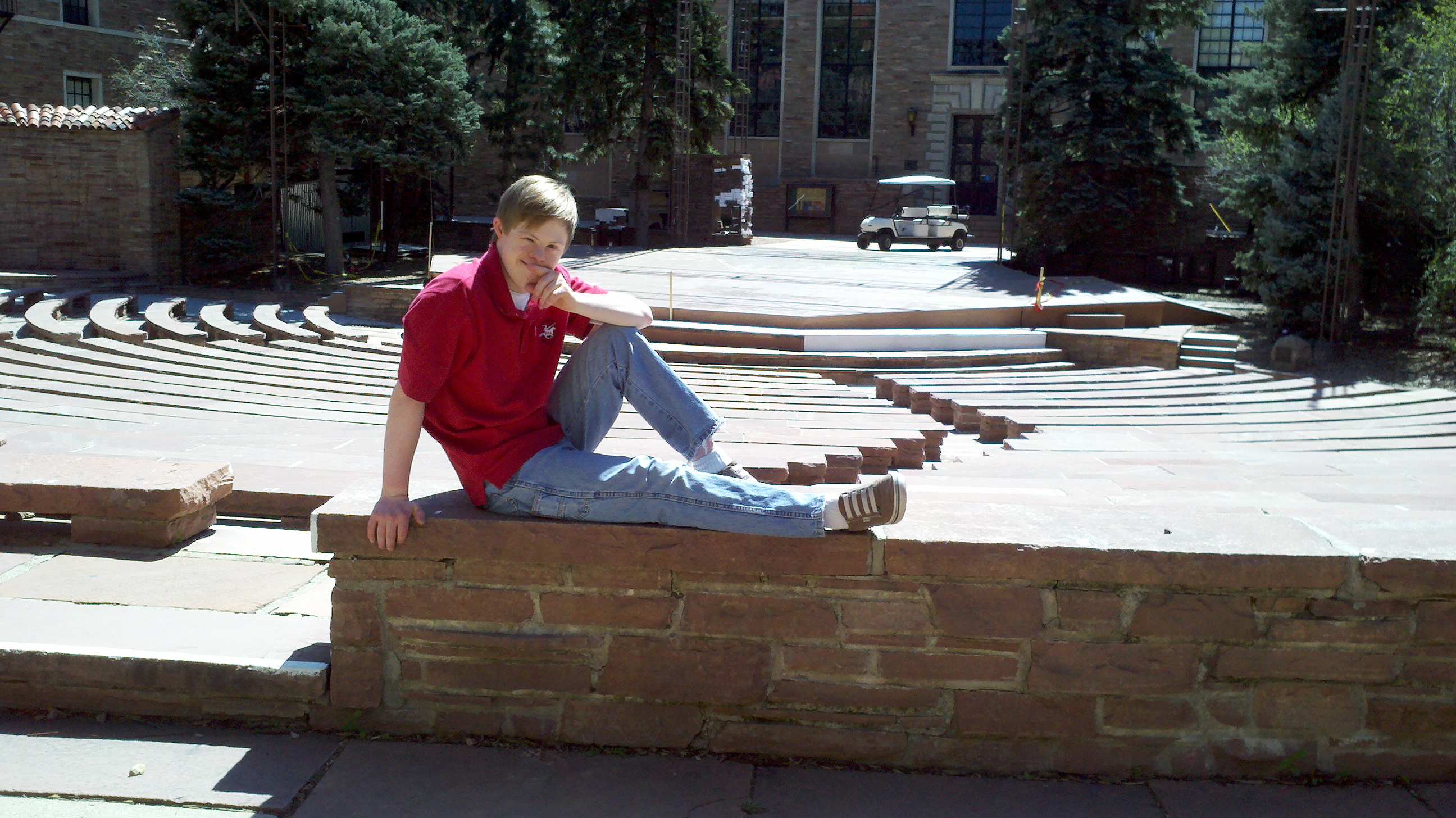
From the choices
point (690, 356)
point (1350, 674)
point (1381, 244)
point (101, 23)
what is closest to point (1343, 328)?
point (1381, 244)

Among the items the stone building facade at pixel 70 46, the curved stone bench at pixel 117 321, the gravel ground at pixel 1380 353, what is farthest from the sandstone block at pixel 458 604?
the stone building facade at pixel 70 46

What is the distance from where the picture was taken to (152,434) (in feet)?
22.7

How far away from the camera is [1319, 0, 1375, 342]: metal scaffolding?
1359 centimetres

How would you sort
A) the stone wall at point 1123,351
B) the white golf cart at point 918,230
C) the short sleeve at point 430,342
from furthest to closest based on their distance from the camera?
the white golf cart at point 918,230 < the stone wall at point 1123,351 < the short sleeve at point 430,342

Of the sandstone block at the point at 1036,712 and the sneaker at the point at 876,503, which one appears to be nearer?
the sneaker at the point at 876,503

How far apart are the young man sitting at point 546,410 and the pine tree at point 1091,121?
58.9 ft

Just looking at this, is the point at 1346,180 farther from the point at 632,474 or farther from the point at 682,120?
the point at 632,474

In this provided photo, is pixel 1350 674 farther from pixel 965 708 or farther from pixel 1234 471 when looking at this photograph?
pixel 1234 471

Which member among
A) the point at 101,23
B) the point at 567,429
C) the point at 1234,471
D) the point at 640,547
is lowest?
the point at 1234,471

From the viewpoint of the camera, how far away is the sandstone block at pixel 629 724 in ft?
10.1

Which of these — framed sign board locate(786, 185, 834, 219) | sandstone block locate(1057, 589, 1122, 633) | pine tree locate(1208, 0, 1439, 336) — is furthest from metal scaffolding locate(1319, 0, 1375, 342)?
framed sign board locate(786, 185, 834, 219)

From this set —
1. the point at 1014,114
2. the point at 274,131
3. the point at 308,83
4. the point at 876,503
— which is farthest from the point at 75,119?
the point at 876,503

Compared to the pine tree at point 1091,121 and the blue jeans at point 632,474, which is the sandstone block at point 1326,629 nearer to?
the blue jeans at point 632,474

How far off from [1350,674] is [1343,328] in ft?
43.1
